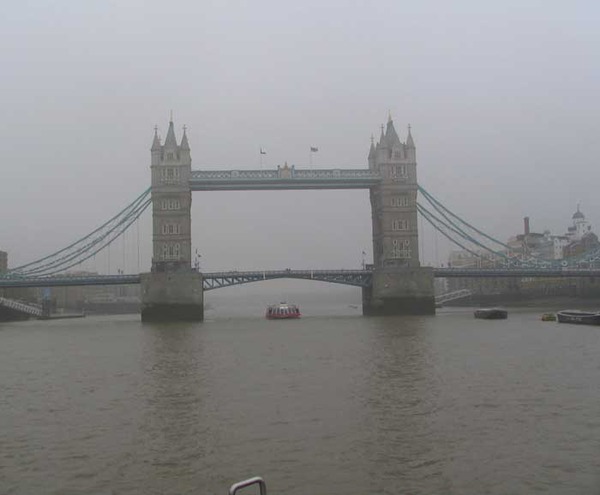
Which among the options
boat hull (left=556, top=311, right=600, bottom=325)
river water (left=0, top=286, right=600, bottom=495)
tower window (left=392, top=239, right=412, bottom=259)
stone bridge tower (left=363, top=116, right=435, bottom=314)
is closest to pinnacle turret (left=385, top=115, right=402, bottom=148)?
stone bridge tower (left=363, top=116, right=435, bottom=314)

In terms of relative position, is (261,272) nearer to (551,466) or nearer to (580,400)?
(580,400)

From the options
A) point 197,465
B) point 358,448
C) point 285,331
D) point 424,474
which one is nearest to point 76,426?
point 197,465

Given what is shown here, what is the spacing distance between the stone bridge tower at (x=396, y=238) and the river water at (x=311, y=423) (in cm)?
3507

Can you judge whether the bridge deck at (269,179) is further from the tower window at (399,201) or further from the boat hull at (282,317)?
the boat hull at (282,317)

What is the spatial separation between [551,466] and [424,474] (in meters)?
2.10

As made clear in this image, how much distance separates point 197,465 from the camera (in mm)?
11562

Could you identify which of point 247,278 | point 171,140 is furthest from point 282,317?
point 171,140

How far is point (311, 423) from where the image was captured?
14.3 meters

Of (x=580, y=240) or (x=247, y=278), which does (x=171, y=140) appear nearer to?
(x=247, y=278)

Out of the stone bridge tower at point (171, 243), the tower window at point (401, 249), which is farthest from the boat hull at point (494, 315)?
the stone bridge tower at point (171, 243)

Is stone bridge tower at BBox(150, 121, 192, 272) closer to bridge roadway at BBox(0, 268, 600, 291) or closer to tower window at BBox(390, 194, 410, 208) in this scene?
bridge roadway at BBox(0, 268, 600, 291)

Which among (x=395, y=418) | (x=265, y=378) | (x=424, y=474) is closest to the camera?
(x=424, y=474)

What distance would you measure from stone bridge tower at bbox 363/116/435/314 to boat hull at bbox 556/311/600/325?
55.6 ft

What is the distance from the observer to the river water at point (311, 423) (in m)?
10.7
